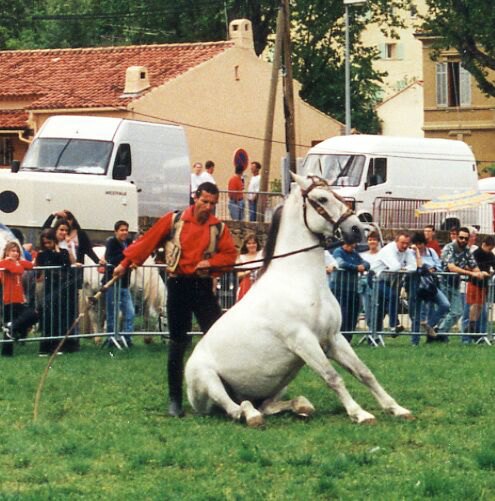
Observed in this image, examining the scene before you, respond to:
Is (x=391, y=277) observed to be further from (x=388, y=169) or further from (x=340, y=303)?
(x=388, y=169)

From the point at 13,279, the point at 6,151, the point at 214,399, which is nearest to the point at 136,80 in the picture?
the point at 6,151

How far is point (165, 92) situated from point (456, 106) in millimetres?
20127

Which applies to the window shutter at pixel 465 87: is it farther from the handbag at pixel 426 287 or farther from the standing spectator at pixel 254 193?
the handbag at pixel 426 287

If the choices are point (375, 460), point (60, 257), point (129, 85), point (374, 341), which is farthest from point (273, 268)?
point (129, 85)

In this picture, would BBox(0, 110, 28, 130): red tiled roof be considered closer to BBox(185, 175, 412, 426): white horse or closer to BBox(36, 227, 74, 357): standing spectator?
BBox(36, 227, 74, 357): standing spectator

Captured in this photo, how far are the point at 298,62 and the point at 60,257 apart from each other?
157 ft

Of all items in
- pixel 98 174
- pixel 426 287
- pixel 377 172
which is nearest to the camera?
pixel 426 287

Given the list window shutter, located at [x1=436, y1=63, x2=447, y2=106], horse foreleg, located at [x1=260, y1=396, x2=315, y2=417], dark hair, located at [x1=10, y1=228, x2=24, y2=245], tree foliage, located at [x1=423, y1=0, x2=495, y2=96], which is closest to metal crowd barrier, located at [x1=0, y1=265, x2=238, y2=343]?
dark hair, located at [x1=10, y1=228, x2=24, y2=245]

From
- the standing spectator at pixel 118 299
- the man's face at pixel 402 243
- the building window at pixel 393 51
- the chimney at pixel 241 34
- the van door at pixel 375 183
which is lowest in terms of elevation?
the standing spectator at pixel 118 299

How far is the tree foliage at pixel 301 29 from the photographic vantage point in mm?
67938

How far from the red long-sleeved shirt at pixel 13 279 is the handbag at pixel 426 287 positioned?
543 cm

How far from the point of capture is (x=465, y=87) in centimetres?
6919

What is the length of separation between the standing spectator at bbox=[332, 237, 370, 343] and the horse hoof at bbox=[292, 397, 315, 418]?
883 cm

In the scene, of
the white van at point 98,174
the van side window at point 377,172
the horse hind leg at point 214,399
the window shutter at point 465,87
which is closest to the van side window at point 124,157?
the white van at point 98,174
